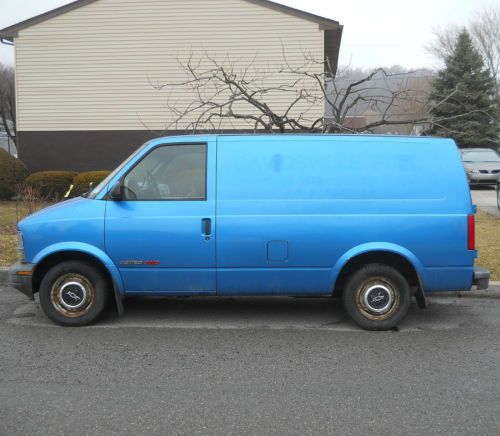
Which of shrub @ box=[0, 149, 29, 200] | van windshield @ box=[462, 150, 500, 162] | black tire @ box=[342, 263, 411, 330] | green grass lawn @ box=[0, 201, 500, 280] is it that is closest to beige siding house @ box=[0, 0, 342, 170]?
shrub @ box=[0, 149, 29, 200]

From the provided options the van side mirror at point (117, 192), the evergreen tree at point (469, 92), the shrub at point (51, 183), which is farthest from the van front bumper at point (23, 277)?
the evergreen tree at point (469, 92)

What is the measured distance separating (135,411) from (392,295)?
9.23ft

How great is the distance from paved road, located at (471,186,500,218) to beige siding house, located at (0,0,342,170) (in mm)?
5567

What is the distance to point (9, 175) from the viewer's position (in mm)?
15844

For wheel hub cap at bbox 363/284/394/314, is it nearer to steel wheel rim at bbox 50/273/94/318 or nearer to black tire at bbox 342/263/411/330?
black tire at bbox 342/263/411/330

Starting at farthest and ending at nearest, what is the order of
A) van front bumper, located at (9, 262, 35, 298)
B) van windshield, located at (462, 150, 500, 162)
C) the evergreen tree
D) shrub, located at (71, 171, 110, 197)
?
1. the evergreen tree
2. van windshield, located at (462, 150, 500, 162)
3. shrub, located at (71, 171, 110, 197)
4. van front bumper, located at (9, 262, 35, 298)

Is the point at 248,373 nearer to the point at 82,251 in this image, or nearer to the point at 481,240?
the point at 82,251

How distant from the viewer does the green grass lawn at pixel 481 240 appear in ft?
25.3

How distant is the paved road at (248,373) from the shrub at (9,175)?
1074cm

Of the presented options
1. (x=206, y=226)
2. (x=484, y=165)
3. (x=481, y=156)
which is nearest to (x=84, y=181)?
(x=206, y=226)

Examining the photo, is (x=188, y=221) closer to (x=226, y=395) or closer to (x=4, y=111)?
(x=226, y=395)

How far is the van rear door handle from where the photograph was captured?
5.11 meters

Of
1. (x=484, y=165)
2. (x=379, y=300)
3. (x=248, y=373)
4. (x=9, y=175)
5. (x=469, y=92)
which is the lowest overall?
(x=248, y=373)

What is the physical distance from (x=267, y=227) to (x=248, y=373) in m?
1.46
